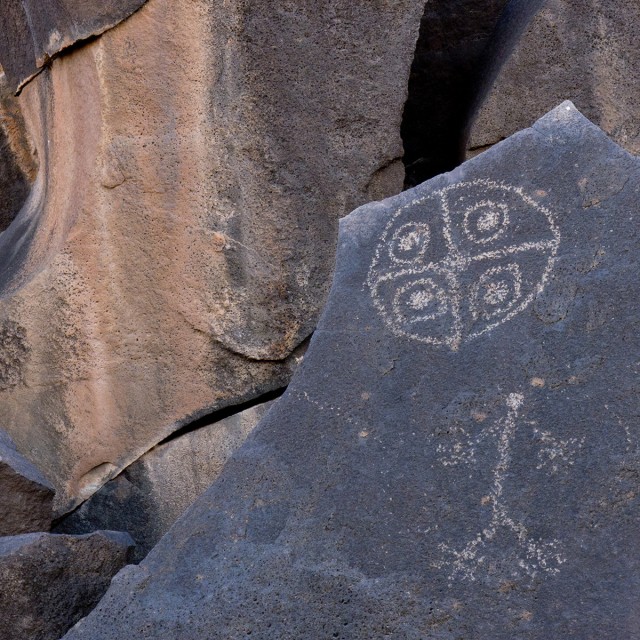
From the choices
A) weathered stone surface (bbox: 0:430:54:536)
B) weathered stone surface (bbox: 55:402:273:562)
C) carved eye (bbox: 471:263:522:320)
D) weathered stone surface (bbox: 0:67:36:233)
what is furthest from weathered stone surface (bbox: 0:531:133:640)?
weathered stone surface (bbox: 0:67:36:233)

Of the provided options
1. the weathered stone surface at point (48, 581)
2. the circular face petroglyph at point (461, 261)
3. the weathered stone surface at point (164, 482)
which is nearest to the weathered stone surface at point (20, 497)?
the weathered stone surface at point (48, 581)

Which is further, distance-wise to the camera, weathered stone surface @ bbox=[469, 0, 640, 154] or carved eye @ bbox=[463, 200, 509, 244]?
weathered stone surface @ bbox=[469, 0, 640, 154]

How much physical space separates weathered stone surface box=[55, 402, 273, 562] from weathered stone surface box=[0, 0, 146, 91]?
108 cm

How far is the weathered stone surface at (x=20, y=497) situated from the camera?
8.53ft

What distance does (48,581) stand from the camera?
229 cm

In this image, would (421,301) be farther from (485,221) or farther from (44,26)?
(44,26)

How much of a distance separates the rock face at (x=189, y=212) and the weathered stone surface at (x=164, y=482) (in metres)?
0.05

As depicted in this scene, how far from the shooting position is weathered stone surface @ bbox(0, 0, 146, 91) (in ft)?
9.67

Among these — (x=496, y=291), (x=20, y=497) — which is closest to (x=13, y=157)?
(x=20, y=497)

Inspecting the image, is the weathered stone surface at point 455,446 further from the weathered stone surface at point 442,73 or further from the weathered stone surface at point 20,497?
the weathered stone surface at point 442,73

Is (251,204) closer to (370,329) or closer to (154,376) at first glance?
(154,376)

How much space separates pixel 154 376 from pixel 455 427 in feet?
4.34

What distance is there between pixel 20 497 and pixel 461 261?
4.00 ft

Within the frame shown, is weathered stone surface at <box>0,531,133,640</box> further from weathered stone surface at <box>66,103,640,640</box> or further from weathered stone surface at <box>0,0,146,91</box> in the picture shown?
weathered stone surface at <box>0,0,146,91</box>
